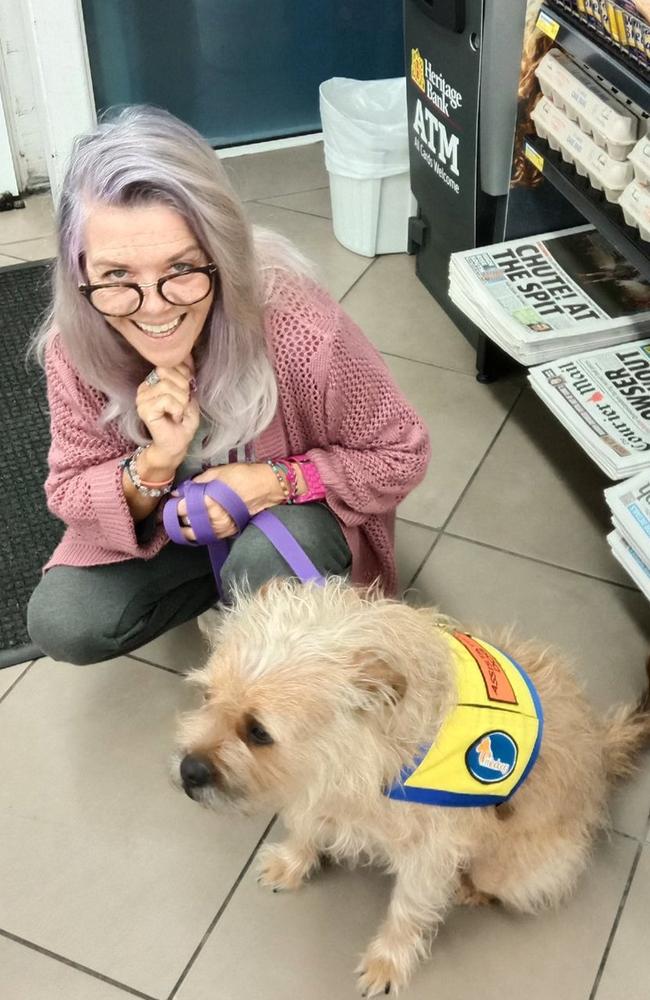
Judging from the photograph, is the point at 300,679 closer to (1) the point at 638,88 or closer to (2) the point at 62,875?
(2) the point at 62,875

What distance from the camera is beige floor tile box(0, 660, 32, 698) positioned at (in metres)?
1.78

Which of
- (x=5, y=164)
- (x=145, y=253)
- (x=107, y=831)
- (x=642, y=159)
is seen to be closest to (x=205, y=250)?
(x=145, y=253)

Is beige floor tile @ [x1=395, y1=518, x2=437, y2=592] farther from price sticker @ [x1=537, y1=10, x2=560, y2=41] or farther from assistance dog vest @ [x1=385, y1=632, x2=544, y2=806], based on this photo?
price sticker @ [x1=537, y1=10, x2=560, y2=41]

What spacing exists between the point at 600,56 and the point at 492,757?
4.12ft

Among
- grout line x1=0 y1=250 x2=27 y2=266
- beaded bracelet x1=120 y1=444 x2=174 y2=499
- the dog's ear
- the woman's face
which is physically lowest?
grout line x1=0 y1=250 x2=27 y2=266

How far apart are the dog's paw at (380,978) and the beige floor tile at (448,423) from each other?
92 cm

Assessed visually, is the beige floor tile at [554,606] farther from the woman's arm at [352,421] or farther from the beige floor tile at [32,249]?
the beige floor tile at [32,249]

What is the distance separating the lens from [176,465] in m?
1.43

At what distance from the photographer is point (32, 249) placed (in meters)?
2.86

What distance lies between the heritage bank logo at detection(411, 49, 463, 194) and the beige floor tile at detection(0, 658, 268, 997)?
1.32 m

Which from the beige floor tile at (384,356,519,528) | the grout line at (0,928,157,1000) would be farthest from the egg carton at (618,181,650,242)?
the grout line at (0,928,157,1000)

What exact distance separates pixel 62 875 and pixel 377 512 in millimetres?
769

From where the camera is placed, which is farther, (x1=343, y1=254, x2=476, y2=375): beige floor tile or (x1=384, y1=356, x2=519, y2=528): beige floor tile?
(x1=343, y1=254, x2=476, y2=375): beige floor tile

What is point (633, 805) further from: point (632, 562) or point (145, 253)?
point (145, 253)
